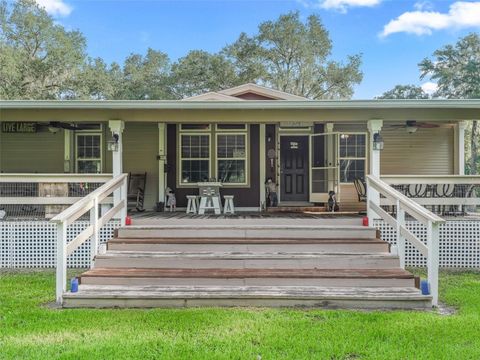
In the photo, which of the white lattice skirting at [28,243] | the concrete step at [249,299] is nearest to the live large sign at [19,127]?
the white lattice skirting at [28,243]

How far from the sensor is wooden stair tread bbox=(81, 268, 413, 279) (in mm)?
4699

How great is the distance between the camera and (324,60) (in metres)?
27.3

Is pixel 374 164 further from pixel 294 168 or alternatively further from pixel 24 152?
pixel 24 152

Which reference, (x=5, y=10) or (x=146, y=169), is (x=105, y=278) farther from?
(x=5, y=10)

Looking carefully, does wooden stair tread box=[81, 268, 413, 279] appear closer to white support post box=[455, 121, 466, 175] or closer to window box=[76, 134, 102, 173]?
window box=[76, 134, 102, 173]

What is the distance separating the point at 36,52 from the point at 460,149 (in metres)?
24.2

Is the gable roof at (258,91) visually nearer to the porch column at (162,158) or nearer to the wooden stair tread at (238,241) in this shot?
the porch column at (162,158)

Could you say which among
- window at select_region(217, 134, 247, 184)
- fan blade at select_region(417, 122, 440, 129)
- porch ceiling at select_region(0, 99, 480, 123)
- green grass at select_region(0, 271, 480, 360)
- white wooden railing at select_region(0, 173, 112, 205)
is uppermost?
fan blade at select_region(417, 122, 440, 129)

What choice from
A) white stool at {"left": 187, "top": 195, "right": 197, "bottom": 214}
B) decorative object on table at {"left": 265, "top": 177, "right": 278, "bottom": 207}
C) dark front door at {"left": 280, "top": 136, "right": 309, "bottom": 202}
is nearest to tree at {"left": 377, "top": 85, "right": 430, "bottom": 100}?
dark front door at {"left": 280, "top": 136, "right": 309, "bottom": 202}

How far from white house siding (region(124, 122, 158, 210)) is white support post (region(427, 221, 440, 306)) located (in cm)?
648

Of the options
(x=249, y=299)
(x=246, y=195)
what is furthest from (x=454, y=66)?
(x=249, y=299)

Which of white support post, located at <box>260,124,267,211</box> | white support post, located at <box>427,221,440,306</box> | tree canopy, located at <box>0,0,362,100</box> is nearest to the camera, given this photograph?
white support post, located at <box>427,221,440,306</box>

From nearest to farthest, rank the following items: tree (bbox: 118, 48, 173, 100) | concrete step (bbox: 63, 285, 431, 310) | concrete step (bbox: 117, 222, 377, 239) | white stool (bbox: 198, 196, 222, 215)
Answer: concrete step (bbox: 63, 285, 431, 310) < concrete step (bbox: 117, 222, 377, 239) < white stool (bbox: 198, 196, 222, 215) < tree (bbox: 118, 48, 173, 100)

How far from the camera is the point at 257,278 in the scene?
470cm
